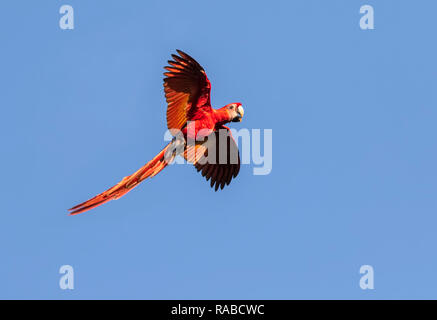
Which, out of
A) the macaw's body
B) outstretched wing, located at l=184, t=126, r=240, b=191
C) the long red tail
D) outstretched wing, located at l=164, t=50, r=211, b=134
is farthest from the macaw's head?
the long red tail

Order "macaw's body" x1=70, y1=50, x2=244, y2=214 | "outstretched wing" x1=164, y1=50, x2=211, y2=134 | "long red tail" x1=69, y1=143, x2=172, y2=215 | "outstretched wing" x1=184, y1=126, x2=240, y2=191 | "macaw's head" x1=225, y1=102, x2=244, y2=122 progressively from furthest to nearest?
"outstretched wing" x1=184, y1=126, x2=240, y2=191, "macaw's head" x1=225, y1=102, x2=244, y2=122, "outstretched wing" x1=164, y1=50, x2=211, y2=134, "macaw's body" x1=70, y1=50, x2=244, y2=214, "long red tail" x1=69, y1=143, x2=172, y2=215

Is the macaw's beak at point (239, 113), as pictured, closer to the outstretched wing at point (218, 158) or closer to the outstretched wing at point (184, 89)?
the outstretched wing at point (184, 89)

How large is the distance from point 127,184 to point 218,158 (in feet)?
8.97

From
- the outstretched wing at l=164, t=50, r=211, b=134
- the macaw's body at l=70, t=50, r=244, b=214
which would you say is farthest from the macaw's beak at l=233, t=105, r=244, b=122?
the outstretched wing at l=164, t=50, r=211, b=134

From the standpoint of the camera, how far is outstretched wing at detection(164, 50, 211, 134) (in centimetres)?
955

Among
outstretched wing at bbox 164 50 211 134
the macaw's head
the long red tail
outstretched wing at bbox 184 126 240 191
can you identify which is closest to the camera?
the long red tail

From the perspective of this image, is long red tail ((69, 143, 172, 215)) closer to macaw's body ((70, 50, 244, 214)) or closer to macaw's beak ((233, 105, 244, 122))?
macaw's body ((70, 50, 244, 214))

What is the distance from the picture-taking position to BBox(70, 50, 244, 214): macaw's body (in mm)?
9289

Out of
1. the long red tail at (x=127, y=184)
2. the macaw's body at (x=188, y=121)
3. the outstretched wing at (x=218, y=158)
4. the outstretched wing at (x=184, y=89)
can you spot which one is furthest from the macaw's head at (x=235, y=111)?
the long red tail at (x=127, y=184)

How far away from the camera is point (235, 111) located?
33.2 ft

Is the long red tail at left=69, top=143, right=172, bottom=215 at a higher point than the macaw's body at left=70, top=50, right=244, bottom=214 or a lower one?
lower

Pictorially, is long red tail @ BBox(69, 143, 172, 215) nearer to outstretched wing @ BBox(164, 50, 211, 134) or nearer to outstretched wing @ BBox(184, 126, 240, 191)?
outstretched wing @ BBox(164, 50, 211, 134)

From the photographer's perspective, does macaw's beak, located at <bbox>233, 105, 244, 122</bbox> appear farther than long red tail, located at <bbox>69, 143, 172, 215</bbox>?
Yes
